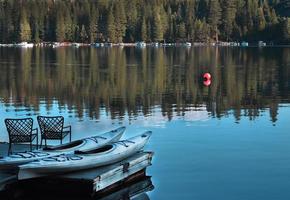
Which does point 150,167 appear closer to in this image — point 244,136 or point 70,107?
point 244,136

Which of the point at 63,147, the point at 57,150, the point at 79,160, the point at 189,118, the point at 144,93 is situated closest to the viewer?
the point at 79,160

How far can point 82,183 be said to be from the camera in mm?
22438

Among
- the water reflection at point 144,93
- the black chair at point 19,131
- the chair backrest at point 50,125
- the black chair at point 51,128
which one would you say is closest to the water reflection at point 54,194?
the black chair at point 19,131

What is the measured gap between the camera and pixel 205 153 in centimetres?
3069

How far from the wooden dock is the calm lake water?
5.42 feet

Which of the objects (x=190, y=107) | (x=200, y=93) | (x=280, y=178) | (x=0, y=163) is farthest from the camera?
(x=200, y=93)

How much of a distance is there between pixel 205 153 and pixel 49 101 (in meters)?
24.2

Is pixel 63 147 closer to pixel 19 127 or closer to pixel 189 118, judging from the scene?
pixel 19 127

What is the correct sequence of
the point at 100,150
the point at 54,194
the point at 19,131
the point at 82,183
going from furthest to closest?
the point at 19,131, the point at 100,150, the point at 54,194, the point at 82,183

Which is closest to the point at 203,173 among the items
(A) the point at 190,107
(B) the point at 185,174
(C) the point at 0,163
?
(B) the point at 185,174

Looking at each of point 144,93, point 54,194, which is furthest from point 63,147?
point 144,93

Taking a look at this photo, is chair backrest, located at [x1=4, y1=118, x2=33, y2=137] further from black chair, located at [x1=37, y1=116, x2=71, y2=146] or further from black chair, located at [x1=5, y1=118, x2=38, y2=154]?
black chair, located at [x1=37, y1=116, x2=71, y2=146]

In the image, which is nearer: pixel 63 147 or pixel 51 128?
pixel 63 147

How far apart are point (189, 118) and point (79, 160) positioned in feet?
65.5
